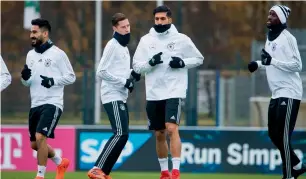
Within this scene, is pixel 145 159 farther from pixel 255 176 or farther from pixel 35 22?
pixel 35 22

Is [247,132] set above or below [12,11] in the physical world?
below

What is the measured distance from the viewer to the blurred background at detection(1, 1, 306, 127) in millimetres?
18919

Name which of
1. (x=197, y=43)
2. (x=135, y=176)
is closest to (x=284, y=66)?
(x=135, y=176)

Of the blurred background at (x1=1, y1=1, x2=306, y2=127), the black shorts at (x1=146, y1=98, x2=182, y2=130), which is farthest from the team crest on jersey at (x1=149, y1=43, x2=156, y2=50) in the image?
the blurred background at (x1=1, y1=1, x2=306, y2=127)

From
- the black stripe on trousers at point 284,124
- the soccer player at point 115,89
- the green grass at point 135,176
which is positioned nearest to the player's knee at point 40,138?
the soccer player at point 115,89

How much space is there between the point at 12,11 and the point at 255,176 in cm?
1116

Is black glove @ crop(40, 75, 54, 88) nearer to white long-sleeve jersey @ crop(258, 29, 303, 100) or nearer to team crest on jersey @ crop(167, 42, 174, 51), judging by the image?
team crest on jersey @ crop(167, 42, 174, 51)

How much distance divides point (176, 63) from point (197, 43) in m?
16.3

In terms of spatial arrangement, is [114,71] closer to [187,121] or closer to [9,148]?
[9,148]

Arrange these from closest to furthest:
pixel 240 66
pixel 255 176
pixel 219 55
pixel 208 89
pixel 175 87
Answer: pixel 175 87 < pixel 255 176 < pixel 208 89 < pixel 240 66 < pixel 219 55

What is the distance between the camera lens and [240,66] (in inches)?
869

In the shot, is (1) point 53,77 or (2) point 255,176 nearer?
(1) point 53,77

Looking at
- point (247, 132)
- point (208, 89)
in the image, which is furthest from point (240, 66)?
point (247, 132)

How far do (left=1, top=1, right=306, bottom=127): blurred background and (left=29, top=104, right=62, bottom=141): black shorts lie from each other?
4.02 meters
